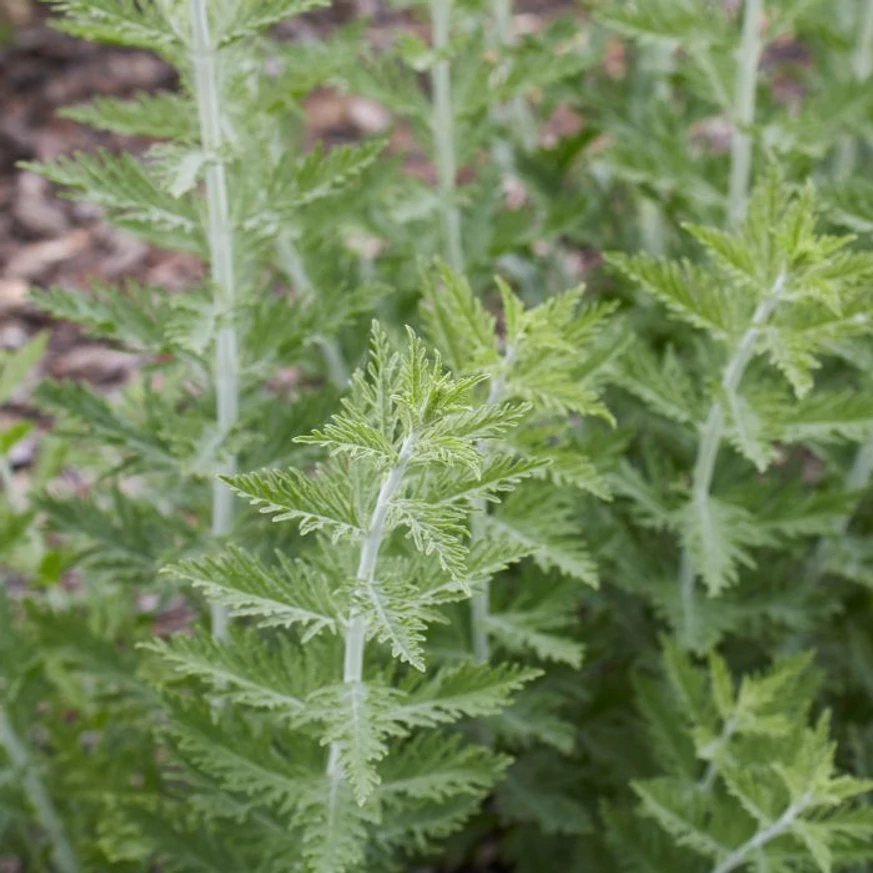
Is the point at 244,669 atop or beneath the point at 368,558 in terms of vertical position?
beneath

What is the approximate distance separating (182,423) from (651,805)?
0.88m

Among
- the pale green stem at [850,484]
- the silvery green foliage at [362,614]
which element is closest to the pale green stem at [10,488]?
the silvery green foliage at [362,614]

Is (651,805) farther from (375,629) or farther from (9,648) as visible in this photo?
(9,648)

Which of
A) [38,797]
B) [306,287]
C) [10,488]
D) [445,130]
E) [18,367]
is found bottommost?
[38,797]

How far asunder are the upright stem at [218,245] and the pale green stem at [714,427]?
2.30ft

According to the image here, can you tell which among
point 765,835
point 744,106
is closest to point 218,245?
point 744,106

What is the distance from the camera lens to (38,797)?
2.19 meters

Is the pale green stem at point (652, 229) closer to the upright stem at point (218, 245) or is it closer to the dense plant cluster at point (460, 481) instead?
the dense plant cluster at point (460, 481)

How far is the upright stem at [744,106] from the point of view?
214 centimetres

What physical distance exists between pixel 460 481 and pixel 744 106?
1.18 m

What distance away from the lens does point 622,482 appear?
1.89 meters

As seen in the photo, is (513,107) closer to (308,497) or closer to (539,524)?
(539,524)

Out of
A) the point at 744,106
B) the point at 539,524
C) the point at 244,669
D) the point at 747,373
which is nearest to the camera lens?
the point at 244,669

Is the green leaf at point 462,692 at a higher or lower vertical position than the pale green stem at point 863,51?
lower
